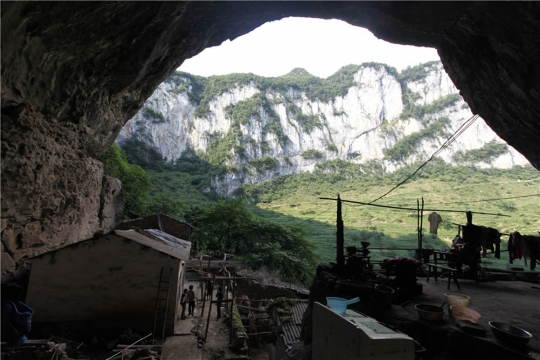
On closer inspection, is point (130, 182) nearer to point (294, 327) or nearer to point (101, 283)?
point (101, 283)

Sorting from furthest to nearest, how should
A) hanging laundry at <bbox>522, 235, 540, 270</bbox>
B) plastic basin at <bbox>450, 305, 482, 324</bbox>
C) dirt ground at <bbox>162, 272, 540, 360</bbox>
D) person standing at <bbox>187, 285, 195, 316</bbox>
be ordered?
person standing at <bbox>187, 285, 195, 316</bbox> < hanging laundry at <bbox>522, 235, 540, 270</bbox> < plastic basin at <bbox>450, 305, 482, 324</bbox> < dirt ground at <bbox>162, 272, 540, 360</bbox>

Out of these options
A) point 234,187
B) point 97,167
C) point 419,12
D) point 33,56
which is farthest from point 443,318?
point 234,187

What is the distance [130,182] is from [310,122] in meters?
82.5

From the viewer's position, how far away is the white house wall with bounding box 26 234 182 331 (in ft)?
29.5

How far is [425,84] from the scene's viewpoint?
101 metres

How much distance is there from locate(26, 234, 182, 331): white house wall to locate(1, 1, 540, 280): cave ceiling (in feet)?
3.71

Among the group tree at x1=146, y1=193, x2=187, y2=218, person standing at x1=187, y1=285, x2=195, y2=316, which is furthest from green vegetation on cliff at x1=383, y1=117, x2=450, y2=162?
person standing at x1=187, y1=285, x2=195, y2=316

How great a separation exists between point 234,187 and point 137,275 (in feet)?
220

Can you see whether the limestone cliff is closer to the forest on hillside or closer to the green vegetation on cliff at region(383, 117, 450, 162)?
the green vegetation on cliff at region(383, 117, 450, 162)

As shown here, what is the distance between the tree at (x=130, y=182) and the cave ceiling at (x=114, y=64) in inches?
472

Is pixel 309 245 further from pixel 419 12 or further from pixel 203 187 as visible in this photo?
pixel 203 187

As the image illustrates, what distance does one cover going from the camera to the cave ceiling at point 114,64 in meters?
6.87

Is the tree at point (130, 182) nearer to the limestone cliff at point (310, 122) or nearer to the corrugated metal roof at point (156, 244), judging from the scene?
the corrugated metal roof at point (156, 244)

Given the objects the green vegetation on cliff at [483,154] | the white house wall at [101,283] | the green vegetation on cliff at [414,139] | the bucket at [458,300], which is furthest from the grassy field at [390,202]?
the white house wall at [101,283]
